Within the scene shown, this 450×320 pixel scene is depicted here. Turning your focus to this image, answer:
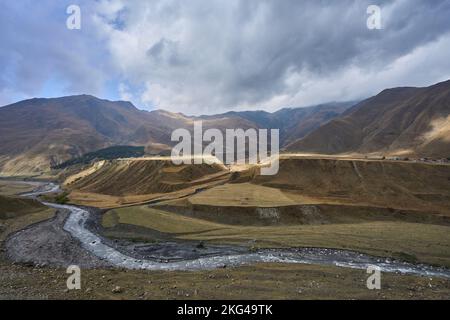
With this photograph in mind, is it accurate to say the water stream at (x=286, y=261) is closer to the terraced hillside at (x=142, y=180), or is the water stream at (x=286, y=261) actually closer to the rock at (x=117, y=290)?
the rock at (x=117, y=290)

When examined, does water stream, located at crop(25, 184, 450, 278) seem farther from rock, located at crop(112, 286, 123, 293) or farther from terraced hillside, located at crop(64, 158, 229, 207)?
terraced hillside, located at crop(64, 158, 229, 207)

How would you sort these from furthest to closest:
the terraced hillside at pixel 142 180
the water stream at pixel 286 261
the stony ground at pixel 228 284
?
the terraced hillside at pixel 142 180, the water stream at pixel 286 261, the stony ground at pixel 228 284

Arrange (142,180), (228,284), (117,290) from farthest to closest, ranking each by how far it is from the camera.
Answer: (142,180), (228,284), (117,290)

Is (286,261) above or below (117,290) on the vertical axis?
below

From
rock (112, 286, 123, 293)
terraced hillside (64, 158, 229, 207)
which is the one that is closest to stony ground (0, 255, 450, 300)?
rock (112, 286, 123, 293)

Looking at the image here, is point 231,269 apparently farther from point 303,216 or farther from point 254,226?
point 303,216

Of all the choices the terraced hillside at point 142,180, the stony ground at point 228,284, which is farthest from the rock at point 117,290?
the terraced hillside at point 142,180

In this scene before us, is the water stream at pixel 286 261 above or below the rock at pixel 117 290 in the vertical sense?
below

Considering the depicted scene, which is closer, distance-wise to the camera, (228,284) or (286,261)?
(228,284)

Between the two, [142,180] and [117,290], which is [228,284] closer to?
[117,290]

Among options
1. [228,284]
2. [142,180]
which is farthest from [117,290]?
[142,180]

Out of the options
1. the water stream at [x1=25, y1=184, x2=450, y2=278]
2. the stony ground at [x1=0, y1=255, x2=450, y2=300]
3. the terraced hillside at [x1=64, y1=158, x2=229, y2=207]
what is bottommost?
the water stream at [x1=25, y1=184, x2=450, y2=278]

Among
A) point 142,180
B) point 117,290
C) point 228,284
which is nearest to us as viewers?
point 117,290

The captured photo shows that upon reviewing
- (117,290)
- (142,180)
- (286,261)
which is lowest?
(286,261)
